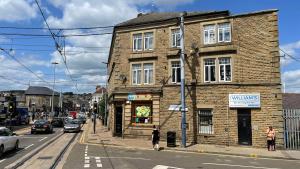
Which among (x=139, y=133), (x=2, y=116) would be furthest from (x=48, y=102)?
(x=139, y=133)

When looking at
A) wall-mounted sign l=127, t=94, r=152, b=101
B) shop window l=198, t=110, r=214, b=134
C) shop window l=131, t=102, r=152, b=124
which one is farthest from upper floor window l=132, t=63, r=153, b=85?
shop window l=198, t=110, r=214, b=134

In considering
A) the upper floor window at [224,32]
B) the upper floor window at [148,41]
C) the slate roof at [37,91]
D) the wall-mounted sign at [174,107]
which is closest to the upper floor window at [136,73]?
the upper floor window at [148,41]

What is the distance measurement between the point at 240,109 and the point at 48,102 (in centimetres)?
11687

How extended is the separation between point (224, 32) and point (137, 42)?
305 inches

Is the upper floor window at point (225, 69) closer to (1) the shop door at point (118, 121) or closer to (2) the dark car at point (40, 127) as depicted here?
(1) the shop door at point (118, 121)

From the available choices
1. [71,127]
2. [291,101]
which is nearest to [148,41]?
Answer: [71,127]

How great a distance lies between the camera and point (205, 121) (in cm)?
2745

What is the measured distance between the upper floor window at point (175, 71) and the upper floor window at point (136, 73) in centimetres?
310

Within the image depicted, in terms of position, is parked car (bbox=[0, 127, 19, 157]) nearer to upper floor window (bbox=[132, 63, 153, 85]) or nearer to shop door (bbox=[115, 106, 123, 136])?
shop door (bbox=[115, 106, 123, 136])

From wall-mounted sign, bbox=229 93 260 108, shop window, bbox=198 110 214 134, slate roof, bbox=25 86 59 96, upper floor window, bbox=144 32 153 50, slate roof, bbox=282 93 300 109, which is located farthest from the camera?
slate roof, bbox=25 86 59 96

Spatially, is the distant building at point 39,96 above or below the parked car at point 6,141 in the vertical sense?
above

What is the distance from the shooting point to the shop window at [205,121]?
89.3 feet

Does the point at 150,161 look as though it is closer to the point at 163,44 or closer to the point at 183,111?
the point at 183,111

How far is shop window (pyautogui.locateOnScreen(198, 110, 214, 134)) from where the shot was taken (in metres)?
27.2
